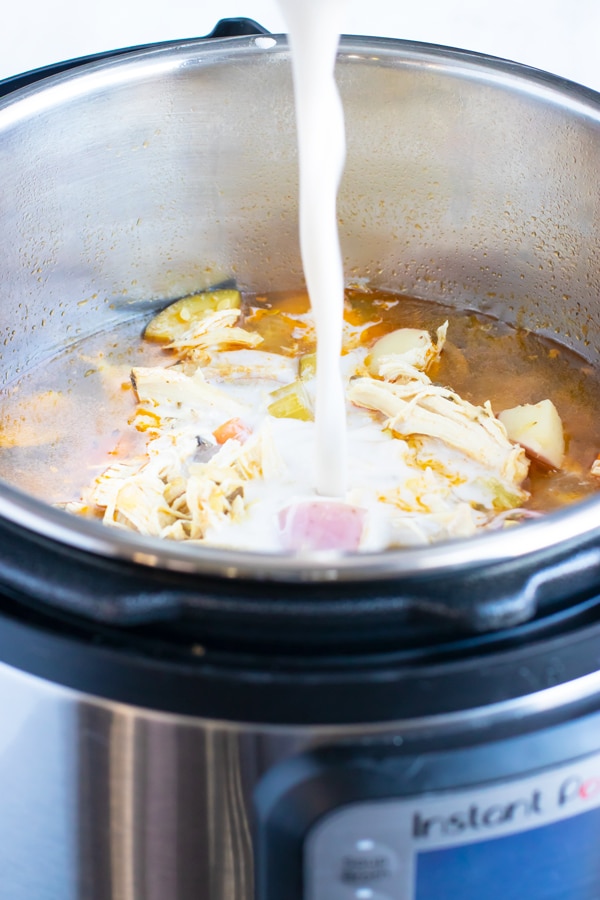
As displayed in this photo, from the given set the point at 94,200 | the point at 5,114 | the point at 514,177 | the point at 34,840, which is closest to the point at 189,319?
the point at 94,200

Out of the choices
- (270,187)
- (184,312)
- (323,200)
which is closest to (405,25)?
(270,187)

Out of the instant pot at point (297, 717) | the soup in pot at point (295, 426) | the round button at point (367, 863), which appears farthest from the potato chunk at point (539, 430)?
the round button at point (367, 863)

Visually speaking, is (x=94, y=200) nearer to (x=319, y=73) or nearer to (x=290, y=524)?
(x=319, y=73)

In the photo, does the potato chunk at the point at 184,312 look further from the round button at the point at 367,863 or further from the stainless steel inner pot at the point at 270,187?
the round button at the point at 367,863

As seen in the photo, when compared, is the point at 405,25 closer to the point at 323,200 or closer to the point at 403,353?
the point at 403,353

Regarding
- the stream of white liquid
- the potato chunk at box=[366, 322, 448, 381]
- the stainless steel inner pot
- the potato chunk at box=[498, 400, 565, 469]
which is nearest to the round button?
the stream of white liquid
